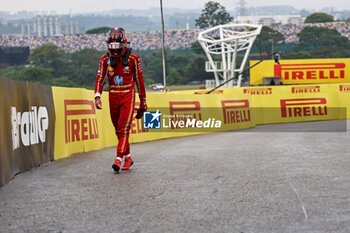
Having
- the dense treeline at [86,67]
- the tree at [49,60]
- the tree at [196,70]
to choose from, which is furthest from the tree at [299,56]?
the tree at [49,60]

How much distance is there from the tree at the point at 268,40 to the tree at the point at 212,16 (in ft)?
99.1

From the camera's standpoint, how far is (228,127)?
19172 millimetres

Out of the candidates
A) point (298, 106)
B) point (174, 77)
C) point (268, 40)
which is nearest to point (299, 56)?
point (268, 40)

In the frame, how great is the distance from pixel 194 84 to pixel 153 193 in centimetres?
7984

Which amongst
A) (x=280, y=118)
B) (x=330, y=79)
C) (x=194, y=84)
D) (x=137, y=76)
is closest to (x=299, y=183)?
(x=137, y=76)

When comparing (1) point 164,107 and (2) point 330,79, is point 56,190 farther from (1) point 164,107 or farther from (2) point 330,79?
(2) point 330,79

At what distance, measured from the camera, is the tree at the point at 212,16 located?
13588cm

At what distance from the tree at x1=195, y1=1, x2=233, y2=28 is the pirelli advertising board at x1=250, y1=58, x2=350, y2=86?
286 ft

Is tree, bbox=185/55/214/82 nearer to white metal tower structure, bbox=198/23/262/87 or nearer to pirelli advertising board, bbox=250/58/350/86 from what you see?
→ white metal tower structure, bbox=198/23/262/87

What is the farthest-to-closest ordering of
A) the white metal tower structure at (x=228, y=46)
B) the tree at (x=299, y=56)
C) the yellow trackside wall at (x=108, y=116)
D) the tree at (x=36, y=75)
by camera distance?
1. the tree at (x=299, y=56)
2. the tree at (x=36, y=75)
3. the white metal tower structure at (x=228, y=46)
4. the yellow trackside wall at (x=108, y=116)

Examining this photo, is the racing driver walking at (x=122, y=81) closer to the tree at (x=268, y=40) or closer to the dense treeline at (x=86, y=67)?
the dense treeline at (x=86, y=67)

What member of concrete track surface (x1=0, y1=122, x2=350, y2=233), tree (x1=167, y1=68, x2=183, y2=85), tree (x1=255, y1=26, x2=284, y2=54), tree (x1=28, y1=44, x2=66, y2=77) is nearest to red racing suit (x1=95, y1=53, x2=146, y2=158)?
concrete track surface (x1=0, y1=122, x2=350, y2=233)

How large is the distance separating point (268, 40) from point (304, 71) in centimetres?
5576

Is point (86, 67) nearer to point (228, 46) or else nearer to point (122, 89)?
point (228, 46)
